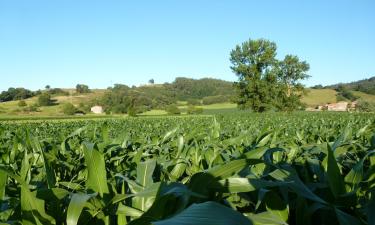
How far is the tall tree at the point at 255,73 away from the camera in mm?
66375

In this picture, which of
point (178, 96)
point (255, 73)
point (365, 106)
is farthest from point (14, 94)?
point (365, 106)

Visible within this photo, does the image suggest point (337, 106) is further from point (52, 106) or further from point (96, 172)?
point (96, 172)

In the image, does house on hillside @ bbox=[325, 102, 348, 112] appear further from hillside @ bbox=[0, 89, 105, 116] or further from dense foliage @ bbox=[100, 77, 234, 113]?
hillside @ bbox=[0, 89, 105, 116]

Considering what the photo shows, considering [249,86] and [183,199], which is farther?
[249,86]

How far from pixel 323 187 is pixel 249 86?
215 ft

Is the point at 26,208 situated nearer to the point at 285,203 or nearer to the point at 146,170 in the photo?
the point at 146,170

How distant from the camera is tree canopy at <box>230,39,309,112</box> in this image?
6650 centimetres

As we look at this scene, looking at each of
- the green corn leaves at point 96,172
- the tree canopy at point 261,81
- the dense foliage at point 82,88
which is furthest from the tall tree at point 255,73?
the dense foliage at point 82,88

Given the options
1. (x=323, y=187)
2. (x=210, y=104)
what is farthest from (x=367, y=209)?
(x=210, y=104)

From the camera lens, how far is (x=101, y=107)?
98.2m

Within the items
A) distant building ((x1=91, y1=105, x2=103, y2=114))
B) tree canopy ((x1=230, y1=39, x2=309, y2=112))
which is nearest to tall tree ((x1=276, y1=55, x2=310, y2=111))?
tree canopy ((x1=230, y1=39, x2=309, y2=112))

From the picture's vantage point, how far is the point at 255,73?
222 ft

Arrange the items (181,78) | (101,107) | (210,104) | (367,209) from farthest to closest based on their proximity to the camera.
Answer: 1. (181,78)
2. (210,104)
3. (101,107)
4. (367,209)

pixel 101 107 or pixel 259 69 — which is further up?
pixel 259 69
